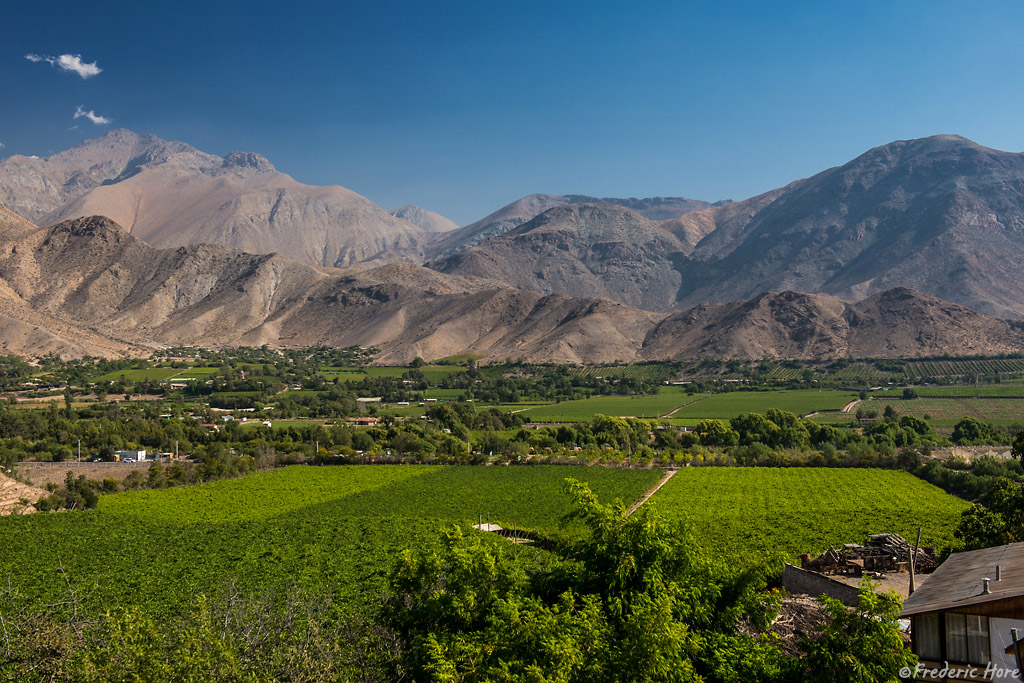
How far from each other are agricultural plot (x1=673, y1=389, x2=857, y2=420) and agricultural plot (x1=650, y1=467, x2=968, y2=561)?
36681 mm

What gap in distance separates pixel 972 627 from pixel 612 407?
98.1 m

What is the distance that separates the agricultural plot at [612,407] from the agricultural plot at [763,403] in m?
3.47

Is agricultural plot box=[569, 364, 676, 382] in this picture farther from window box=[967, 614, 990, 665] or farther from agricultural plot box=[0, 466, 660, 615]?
window box=[967, 614, 990, 665]

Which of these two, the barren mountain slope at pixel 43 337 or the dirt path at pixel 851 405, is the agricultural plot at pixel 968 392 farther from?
the barren mountain slope at pixel 43 337

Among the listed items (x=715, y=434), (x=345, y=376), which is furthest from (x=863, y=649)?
(x=345, y=376)

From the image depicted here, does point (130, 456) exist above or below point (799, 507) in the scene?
above

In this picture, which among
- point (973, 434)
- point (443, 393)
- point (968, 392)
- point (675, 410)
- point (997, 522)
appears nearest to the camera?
point (997, 522)

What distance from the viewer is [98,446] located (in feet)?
239

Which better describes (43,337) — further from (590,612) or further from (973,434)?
(590,612)

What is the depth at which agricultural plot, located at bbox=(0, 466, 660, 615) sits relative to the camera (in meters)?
29.6

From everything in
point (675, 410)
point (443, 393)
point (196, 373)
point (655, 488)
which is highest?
point (196, 373)

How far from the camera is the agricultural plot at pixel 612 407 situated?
325 feet

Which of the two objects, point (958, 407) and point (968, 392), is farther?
point (968, 392)

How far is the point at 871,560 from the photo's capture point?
3022 centimetres
